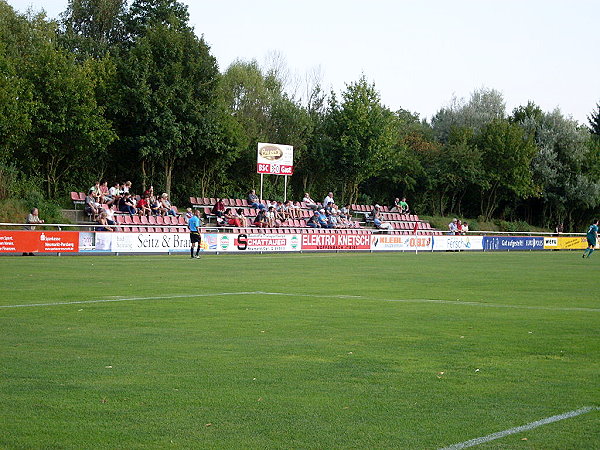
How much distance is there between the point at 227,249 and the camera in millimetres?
39531

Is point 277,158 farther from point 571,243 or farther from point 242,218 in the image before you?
point 571,243

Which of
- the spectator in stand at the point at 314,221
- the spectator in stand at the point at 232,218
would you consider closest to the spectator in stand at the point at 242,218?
the spectator in stand at the point at 232,218

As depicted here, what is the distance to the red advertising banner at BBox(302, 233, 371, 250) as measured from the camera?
43.8 m

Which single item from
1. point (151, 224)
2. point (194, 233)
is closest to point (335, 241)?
point (151, 224)

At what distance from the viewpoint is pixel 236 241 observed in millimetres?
39906

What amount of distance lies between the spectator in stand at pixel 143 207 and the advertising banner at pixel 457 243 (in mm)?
17687

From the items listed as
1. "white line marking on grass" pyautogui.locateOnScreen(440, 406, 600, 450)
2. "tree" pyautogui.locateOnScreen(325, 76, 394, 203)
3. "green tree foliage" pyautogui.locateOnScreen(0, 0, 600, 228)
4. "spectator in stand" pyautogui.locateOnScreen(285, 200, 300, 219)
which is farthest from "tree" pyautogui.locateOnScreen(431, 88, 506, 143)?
"white line marking on grass" pyautogui.locateOnScreen(440, 406, 600, 450)

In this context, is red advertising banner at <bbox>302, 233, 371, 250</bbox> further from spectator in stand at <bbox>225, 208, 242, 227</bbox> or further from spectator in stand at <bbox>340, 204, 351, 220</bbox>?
spectator in stand at <bbox>340, 204, 351, 220</bbox>

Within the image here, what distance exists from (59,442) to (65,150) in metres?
43.8

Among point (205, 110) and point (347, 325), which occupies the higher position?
point (205, 110)

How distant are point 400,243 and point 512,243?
11.6 m

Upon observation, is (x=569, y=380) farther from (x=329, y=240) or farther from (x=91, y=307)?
(x=329, y=240)

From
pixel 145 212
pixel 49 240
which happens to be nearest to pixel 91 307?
pixel 49 240

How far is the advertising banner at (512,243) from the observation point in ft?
181
